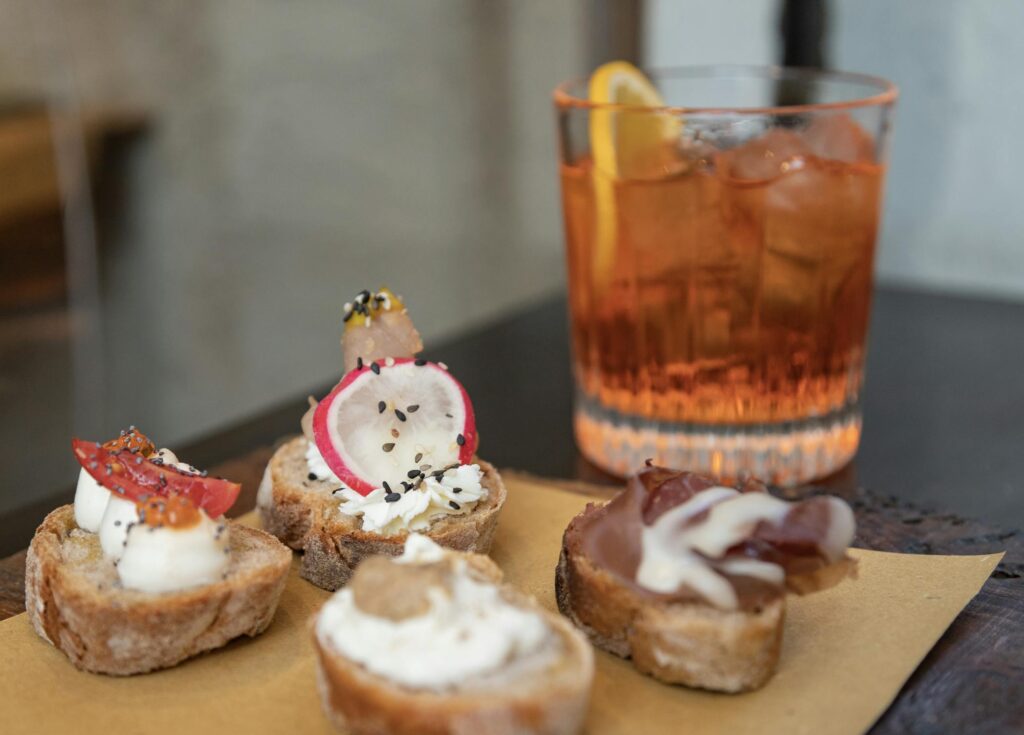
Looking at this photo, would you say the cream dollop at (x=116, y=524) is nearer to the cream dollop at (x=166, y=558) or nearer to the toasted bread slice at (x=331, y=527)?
the cream dollop at (x=166, y=558)

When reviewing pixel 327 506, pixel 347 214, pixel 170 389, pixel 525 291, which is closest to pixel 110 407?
pixel 170 389

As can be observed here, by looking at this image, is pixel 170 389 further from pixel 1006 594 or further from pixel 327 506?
pixel 1006 594

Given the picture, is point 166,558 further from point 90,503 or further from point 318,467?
point 318,467

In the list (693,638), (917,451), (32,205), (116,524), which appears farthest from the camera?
(32,205)

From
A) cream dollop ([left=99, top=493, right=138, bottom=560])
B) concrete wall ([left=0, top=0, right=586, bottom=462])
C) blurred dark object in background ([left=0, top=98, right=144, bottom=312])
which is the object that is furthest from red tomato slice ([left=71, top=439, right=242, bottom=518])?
concrete wall ([left=0, top=0, right=586, bottom=462])

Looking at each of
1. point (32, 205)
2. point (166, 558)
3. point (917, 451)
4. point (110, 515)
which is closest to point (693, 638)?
point (166, 558)

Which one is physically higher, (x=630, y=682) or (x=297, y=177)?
(x=297, y=177)

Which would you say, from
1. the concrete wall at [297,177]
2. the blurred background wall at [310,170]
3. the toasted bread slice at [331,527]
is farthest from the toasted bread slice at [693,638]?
the concrete wall at [297,177]
